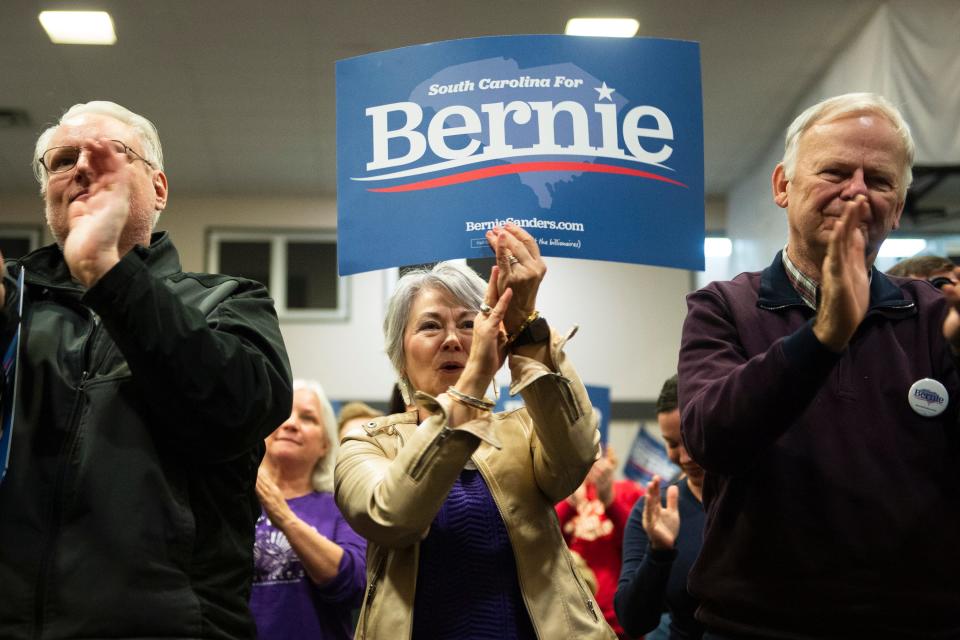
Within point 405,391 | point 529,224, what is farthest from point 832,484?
point 405,391

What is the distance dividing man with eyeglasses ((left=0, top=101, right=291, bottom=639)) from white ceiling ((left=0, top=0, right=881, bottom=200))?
15.0 ft

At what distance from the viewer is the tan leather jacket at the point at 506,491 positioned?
6.01 feet

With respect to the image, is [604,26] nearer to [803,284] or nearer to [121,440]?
[803,284]

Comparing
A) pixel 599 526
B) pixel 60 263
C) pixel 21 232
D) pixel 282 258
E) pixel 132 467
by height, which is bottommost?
pixel 599 526

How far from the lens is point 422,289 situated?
7.66ft

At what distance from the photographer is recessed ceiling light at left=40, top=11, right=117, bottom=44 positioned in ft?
19.9

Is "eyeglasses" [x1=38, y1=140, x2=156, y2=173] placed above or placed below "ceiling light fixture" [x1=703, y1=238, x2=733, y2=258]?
below

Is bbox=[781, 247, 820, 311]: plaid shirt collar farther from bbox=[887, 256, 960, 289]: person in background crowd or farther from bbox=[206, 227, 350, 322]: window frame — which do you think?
bbox=[206, 227, 350, 322]: window frame

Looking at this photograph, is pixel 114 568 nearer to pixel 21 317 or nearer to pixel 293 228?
pixel 21 317

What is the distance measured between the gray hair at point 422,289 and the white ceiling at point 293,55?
3.96m

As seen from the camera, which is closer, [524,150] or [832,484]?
[832,484]

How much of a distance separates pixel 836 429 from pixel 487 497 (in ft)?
2.33

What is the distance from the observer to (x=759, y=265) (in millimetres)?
7965

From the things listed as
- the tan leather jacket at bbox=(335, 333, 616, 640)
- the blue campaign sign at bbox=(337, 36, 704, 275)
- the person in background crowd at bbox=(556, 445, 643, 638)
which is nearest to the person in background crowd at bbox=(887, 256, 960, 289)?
the blue campaign sign at bbox=(337, 36, 704, 275)
